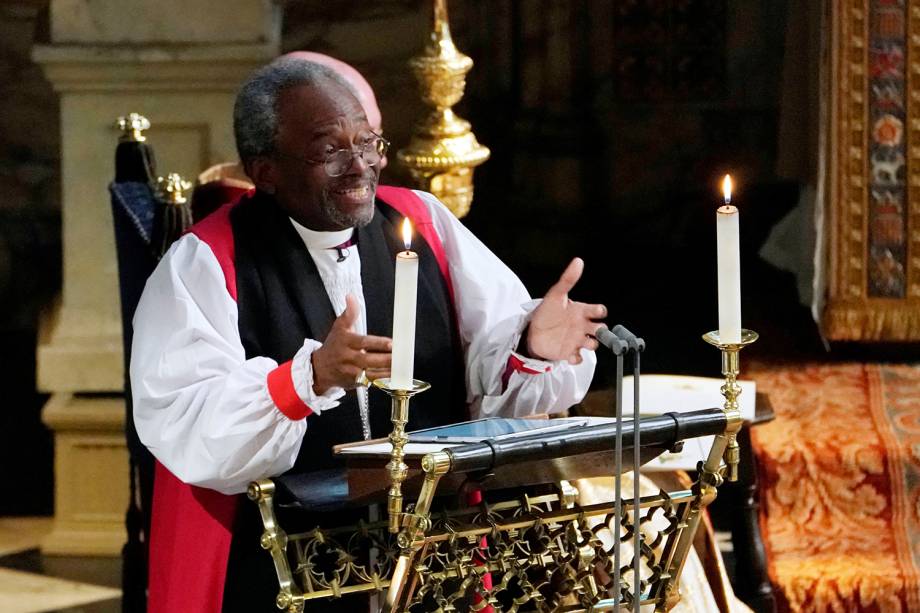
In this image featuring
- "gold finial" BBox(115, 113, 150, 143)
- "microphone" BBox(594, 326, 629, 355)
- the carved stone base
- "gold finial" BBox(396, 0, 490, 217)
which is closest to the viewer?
"microphone" BBox(594, 326, 629, 355)

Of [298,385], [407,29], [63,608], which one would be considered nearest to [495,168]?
[407,29]

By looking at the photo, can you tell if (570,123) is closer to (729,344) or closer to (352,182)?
(352,182)

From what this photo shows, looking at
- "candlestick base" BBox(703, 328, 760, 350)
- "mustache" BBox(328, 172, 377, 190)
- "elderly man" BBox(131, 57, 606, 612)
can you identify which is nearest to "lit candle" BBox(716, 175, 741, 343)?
"candlestick base" BBox(703, 328, 760, 350)

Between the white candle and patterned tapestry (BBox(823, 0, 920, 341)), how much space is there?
12.6ft

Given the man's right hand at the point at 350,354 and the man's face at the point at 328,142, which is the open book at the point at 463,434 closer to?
the man's right hand at the point at 350,354

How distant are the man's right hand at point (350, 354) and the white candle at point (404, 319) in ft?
0.54

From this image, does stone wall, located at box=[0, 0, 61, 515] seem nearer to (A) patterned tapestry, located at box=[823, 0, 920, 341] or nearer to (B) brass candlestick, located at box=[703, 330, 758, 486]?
(A) patterned tapestry, located at box=[823, 0, 920, 341]

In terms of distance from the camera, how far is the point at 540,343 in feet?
10.9

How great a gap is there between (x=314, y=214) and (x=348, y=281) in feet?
0.54

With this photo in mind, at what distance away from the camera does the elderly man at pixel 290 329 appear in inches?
125

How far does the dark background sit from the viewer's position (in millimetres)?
8172

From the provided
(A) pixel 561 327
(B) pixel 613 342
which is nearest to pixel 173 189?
(A) pixel 561 327

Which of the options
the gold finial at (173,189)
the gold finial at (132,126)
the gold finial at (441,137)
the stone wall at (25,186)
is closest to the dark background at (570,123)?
the stone wall at (25,186)

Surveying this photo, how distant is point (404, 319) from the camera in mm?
2656
